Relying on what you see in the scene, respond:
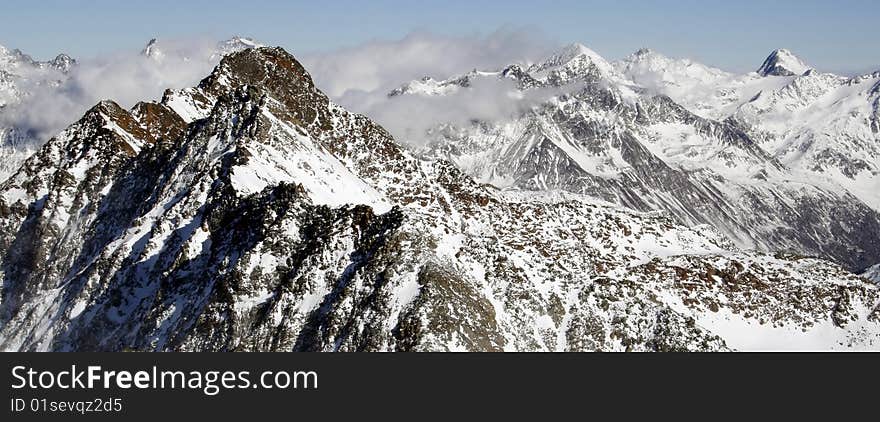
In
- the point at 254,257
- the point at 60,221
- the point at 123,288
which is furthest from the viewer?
the point at 60,221

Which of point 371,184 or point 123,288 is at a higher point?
point 371,184

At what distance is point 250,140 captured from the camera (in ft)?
517

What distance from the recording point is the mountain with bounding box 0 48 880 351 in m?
129

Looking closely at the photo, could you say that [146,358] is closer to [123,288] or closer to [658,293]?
[123,288]

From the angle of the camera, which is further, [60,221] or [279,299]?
[60,221]

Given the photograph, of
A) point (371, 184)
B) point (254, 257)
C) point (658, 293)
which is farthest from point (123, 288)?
point (658, 293)

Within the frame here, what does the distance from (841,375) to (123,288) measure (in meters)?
103

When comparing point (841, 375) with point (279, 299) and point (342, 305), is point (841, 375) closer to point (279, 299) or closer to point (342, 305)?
point (342, 305)

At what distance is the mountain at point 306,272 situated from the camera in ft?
422

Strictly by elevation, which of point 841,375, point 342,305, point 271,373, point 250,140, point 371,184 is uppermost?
point 371,184

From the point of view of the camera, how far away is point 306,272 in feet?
440

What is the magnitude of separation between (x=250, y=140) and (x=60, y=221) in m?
50.1

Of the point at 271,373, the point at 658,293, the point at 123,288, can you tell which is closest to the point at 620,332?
the point at 658,293

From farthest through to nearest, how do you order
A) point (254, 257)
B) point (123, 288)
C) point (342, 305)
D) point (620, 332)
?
point (620, 332)
point (123, 288)
point (254, 257)
point (342, 305)
